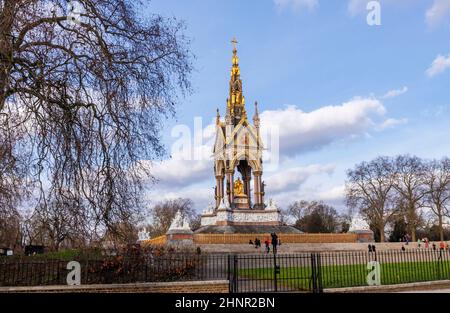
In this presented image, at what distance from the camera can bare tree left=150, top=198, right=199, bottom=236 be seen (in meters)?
73.8

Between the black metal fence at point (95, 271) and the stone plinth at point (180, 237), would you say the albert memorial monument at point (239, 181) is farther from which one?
the black metal fence at point (95, 271)

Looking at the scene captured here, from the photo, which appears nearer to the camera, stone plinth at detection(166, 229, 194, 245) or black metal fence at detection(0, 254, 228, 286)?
black metal fence at detection(0, 254, 228, 286)

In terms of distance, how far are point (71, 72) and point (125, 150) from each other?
6.85ft

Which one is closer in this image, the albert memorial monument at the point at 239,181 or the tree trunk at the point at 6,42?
the tree trunk at the point at 6,42

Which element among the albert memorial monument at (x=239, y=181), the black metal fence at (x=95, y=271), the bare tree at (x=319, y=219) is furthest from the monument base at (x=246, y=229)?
the bare tree at (x=319, y=219)

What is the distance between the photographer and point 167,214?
246ft

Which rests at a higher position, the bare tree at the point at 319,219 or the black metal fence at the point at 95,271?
the bare tree at the point at 319,219

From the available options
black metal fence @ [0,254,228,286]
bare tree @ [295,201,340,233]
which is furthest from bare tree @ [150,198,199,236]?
black metal fence @ [0,254,228,286]

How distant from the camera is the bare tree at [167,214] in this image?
2904 inches

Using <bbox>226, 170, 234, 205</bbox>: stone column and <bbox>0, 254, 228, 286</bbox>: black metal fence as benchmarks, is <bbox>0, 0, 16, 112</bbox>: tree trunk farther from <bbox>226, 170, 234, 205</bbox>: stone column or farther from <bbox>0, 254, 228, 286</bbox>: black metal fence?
<bbox>226, 170, 234, 205</bbox>: stone column

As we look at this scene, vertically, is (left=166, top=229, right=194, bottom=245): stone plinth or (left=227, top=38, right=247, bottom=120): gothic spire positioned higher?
(left=227, top=38, right=247, bottom=120): gothic spire

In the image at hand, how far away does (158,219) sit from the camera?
76750mm

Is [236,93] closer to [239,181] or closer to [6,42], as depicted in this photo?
[239,181]
